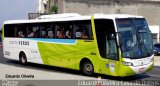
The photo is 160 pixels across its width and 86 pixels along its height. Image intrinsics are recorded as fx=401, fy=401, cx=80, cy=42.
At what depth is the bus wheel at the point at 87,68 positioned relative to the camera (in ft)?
61.0

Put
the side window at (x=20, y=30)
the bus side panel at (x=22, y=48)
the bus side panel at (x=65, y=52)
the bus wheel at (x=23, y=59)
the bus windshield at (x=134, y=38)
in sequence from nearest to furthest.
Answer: the bus windshield at (x=134, y=38)
the bus side panel at (x=65, y=52)
the bus side panel at (x=22, y=48)
the side window at (x=20, y=30)
the bus wheel at (x=23, y=59)

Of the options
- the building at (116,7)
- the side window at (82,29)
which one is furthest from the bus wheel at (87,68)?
the building at (116,7)

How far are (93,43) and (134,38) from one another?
1991 millimetres

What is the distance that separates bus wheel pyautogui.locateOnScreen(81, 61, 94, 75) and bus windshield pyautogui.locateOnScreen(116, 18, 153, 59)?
7.48ft

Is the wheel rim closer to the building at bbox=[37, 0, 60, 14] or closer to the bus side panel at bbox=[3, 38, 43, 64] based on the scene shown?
the bus side panel at bbox=[3, 38, 43, 64]

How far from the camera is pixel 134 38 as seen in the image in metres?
17.3

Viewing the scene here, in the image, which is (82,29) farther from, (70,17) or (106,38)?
(106,38)

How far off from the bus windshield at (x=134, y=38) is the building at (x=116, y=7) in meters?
41.7

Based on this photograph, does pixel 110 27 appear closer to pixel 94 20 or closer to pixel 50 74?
pixel 94 20

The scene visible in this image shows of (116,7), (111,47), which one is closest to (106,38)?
(111,47)

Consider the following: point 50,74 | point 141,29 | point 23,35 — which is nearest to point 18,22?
point 23,35

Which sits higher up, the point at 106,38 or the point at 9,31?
the point at 9,31

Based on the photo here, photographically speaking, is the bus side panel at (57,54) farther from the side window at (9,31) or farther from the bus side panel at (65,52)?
the side window at (9,31)

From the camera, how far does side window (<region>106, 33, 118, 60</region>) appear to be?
17116 millimetres
